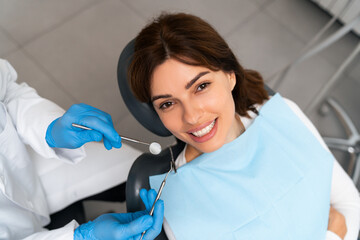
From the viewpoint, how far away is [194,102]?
1.02m

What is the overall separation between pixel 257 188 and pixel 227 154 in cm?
17

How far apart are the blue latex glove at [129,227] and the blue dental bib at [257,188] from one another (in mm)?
101

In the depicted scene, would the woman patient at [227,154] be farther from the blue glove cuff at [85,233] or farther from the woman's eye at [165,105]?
the blue glove cuff at [85,233]

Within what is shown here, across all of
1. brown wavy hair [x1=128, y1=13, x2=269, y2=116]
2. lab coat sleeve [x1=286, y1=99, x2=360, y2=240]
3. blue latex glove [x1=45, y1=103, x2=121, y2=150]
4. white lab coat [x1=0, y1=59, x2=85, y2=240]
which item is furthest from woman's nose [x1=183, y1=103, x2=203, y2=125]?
lab coat sleeve [x1=286, y1=99, x2=360, y2=240]

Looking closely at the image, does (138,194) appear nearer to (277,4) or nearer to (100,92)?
(100,92)

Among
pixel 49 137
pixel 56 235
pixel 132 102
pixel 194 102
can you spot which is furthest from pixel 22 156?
pixel 194 102

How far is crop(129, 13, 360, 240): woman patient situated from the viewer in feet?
3.34

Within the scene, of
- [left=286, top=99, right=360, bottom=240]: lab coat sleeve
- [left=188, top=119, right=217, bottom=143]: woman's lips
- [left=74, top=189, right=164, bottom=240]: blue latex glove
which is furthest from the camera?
[left=286, top=99, right=360, bottom=240]: lab coat sleeve

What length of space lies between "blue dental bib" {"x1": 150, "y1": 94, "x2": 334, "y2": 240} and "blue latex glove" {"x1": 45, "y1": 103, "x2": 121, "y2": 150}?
224 millimetres

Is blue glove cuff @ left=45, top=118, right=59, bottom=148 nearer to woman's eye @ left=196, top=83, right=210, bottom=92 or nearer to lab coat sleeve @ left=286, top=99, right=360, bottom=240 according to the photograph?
woman's eye @ left=196, top=83, right=210, bottom=92

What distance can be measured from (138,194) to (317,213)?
0.67 metres

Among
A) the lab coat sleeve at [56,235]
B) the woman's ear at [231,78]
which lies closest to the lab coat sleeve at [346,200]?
the woman's ear at [231,78]

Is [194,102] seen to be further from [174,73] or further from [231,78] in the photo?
[231,78]

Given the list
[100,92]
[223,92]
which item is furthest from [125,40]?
[223,92]
